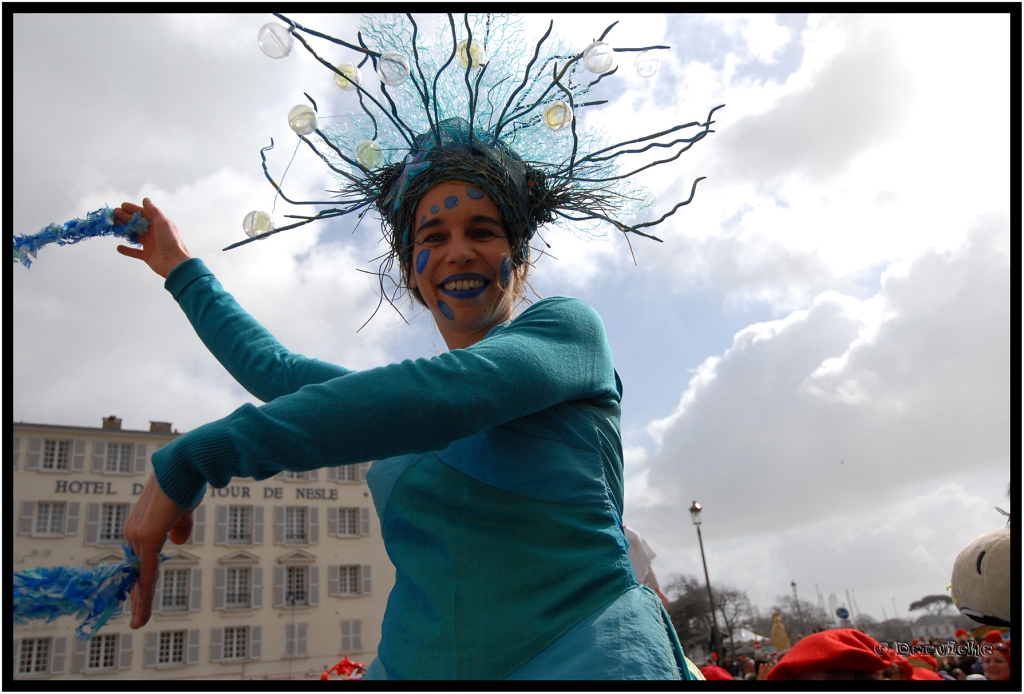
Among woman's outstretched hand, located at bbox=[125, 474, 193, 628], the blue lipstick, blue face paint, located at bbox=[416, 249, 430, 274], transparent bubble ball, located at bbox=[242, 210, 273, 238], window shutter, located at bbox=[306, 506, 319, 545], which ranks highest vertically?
window shutter, located at bbox=[306, 506, 319, 545]

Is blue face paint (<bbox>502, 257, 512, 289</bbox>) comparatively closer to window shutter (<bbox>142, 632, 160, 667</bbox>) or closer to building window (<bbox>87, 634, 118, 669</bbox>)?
building window (<bbox>87, 634, 118, 669</bbox>)

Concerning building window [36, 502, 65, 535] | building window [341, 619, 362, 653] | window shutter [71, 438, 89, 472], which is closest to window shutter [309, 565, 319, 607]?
building window [341, 619, 362, 653]

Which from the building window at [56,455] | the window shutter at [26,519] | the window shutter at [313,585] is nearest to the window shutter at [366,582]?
the window shutter at [313,585]

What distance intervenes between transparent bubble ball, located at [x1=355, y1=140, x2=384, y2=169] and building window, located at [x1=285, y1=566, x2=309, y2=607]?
38.3 metres

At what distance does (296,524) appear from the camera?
38219 millimetres

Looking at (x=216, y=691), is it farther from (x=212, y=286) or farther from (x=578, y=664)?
(x=212, y=286)

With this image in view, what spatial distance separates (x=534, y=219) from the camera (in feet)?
7.15

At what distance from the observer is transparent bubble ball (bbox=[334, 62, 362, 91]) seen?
7.19 feet

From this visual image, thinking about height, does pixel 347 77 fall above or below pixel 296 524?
below

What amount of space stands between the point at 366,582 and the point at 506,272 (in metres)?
39.2

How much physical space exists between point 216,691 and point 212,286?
37.2 inches

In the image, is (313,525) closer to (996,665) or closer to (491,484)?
(996,665)

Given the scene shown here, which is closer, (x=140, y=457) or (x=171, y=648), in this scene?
(x=171, y=648)

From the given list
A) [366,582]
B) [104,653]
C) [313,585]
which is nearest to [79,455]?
[104,653]
